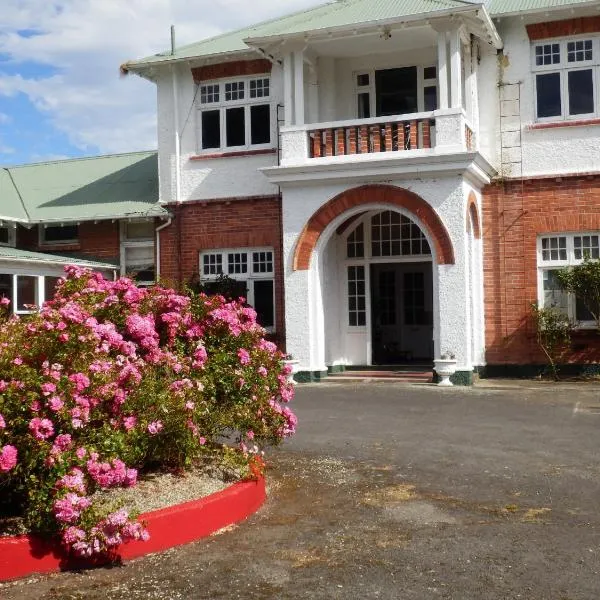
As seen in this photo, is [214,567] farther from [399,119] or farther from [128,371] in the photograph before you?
[399,119]

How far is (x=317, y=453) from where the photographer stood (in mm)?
8641

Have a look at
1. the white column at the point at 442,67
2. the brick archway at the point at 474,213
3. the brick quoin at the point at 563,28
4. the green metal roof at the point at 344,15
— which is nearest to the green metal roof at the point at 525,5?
the green metal roof at the point at 344,15

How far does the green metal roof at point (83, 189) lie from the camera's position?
19.0 m

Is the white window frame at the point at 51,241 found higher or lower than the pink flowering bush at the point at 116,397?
higher

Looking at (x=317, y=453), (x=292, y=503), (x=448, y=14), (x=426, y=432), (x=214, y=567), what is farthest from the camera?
(x=448, y=14)

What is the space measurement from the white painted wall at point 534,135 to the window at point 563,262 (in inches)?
51.6

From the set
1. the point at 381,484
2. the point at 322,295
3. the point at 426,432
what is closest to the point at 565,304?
the point at 322,295

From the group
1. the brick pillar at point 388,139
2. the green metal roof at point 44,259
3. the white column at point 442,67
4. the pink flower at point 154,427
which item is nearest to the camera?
the pink flower at point 154,427

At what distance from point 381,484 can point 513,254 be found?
33.1ft

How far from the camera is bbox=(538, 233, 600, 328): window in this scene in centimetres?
1584

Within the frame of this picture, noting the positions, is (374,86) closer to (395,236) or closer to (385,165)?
(385,165)

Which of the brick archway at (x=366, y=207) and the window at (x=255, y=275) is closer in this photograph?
the brick archway at (x=366, y=207)

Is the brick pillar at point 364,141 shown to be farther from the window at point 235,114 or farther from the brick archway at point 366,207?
the window at point 235,114

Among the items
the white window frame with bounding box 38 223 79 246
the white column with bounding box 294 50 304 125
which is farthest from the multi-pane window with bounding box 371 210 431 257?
the white window frame with bounding box 38 223 79 246
